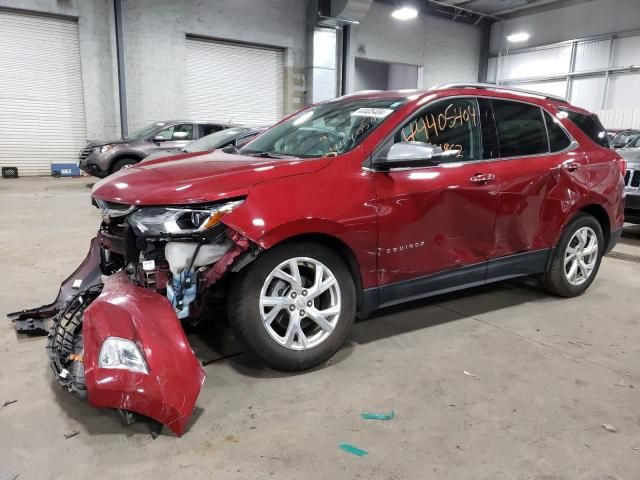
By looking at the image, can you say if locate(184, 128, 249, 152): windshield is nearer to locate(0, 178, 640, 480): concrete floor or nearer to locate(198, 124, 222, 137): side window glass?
locate(198, 124, 222, 137): side window glass

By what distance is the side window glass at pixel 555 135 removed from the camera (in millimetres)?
3791

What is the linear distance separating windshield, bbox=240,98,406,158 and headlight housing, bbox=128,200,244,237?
80 cm

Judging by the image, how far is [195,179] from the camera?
255 centimetres

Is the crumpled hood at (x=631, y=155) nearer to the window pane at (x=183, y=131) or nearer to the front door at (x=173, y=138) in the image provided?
the front door at (x=173, y=138)

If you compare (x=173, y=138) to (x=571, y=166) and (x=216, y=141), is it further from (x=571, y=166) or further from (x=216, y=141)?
(x=571, y=166)

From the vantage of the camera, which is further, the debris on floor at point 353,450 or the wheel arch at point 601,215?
the wheel arch at point 601,215

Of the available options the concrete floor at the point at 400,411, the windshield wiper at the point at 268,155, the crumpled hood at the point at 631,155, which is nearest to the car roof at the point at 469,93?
the windshield wiper at the point at 268,155

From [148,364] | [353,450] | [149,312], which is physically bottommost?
[353,450]

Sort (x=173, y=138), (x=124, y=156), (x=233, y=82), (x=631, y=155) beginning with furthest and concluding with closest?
(x=233, y=82) < (x=173, y=138) < (x=124, y=156) < (x=631, y=155)

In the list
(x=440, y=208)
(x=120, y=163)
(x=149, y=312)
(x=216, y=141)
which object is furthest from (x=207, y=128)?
(x=149, y=312)

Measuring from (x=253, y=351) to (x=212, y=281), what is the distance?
0.45 metres

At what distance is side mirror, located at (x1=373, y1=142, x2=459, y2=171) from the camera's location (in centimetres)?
280

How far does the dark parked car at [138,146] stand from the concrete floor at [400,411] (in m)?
7.53

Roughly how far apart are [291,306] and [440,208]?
113 centimetres
